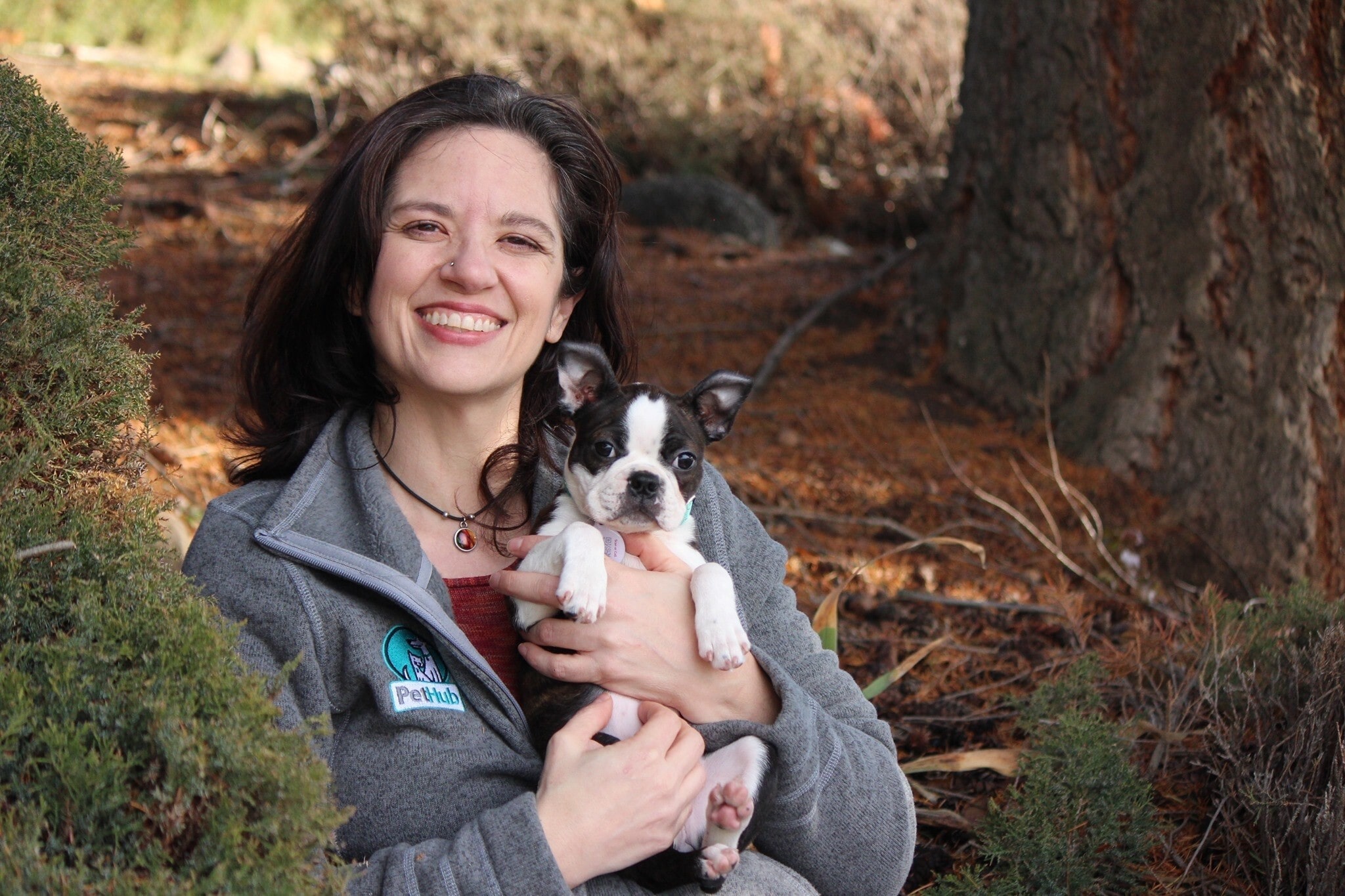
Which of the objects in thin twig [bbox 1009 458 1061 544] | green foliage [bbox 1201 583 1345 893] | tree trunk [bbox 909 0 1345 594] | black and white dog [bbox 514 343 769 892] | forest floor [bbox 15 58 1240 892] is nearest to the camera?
black and white dog [bbox 514 343 769 892]

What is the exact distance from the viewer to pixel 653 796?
238 cm

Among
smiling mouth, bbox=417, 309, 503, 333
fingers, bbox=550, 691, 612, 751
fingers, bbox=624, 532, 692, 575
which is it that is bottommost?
fingers, bbox=550, 691, 612, 751

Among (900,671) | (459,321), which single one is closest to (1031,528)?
(900,671)

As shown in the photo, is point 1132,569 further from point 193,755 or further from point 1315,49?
point 193,755

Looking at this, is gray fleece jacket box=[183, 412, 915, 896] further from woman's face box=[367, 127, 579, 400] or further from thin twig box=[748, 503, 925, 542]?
thin twig box=[748, 503, 925, 542]

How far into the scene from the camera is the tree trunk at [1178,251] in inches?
177

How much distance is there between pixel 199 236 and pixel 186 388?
2.86 meters

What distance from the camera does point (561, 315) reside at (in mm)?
3314

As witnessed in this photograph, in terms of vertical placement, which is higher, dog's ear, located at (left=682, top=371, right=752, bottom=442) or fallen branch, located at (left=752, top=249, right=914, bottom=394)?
dog's ear, located at (left=682, top=371, right=752, bottom=442)

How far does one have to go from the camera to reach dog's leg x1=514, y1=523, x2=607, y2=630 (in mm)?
2605

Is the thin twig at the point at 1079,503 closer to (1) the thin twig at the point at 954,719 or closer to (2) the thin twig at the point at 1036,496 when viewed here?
(2) the thin twig at the point at 1036,496

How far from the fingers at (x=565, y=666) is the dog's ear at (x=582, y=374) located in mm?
777

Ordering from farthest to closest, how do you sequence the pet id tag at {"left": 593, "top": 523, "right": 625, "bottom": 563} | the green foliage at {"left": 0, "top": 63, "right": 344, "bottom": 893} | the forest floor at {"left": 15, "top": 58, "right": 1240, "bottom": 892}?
the forest floor at {"left": 15, "top": 58, "right": 1240, "bottom": 892}
the pet id tag at {"left": 593, "top": 523, "right": 625, "bottom": 563}
the green foliage at {"left": 0, "top": 63, "right": 344, "bottom": 893}

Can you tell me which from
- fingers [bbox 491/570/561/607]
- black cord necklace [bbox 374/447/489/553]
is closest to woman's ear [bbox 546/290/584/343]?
black cord necklace [bbox 374/447/489/553]
